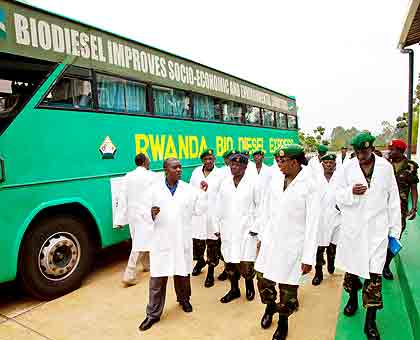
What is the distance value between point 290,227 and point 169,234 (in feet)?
4.29

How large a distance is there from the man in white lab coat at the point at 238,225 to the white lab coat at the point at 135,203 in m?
1.21

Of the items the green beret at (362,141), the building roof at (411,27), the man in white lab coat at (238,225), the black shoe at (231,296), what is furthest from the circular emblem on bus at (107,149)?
the building roof at (411,27)

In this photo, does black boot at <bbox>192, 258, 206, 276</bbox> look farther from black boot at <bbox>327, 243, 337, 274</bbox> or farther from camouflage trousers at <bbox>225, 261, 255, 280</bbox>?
black boot at <bbox>327, 243, 337, 274</bbox>

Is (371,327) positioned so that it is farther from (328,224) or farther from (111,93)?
(111,93)

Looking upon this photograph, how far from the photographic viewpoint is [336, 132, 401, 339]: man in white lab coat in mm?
3004

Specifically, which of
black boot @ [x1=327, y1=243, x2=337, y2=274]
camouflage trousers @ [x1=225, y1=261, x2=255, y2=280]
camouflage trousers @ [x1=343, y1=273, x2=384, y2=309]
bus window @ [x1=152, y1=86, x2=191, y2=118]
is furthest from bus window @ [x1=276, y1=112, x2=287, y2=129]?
camouflage trousers @ [x1=343, y1=273, x2=384, y2=309]

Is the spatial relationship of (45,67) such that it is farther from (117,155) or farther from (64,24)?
(117,155)

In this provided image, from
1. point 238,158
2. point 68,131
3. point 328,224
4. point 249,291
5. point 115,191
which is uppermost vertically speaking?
point 68,131

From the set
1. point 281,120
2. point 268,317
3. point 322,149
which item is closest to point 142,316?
point 268,317

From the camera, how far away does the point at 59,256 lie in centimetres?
438

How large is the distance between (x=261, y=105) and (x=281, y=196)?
24.2 feet

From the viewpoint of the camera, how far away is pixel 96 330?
346 centimetres

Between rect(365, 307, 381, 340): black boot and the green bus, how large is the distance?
11.6 feet

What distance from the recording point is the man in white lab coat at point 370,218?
3.00 m
